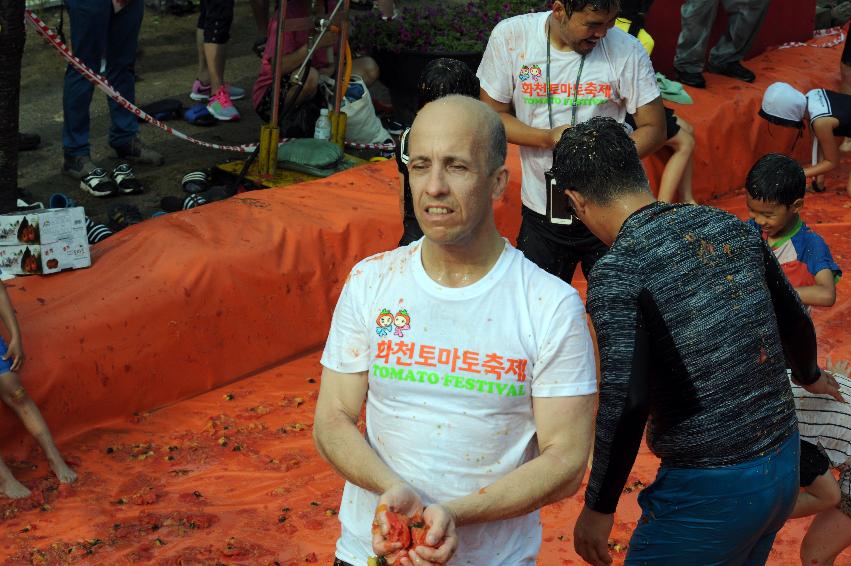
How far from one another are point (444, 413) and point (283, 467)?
285cm

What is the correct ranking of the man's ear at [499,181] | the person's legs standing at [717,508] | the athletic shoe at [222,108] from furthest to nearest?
the athletic shoe at [222,108] → the person's legs standing at [717,508] → the man's ear at [499,181]

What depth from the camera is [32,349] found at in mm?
5129

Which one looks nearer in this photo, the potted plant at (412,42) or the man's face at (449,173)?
the man's face at (449,173)

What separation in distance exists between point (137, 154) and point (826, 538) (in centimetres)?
585

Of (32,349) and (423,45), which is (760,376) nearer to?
(32,349)

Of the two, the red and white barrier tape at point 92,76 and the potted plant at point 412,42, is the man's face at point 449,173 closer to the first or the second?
the red and white barrier tape at point 92,76

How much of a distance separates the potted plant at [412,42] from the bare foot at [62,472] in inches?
206

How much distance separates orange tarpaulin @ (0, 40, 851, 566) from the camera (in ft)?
15.3

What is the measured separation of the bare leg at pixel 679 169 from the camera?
27.0 feet

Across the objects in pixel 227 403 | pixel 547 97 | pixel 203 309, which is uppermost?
pixel 547 97

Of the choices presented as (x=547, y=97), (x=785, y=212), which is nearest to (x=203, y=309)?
(x=547, y=97)

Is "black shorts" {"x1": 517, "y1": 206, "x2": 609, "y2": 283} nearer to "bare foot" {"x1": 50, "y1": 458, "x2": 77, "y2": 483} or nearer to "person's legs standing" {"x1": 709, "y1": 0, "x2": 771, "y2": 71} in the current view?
"bare foot" {"x1": 50, "y1": 458, "x2": 77, "y2": 483}

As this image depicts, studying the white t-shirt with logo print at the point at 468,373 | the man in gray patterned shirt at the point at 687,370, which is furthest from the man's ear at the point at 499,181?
the man in gray patterned shirt at the point at 687,370

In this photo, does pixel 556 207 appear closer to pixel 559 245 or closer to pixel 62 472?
pixel 559 245
